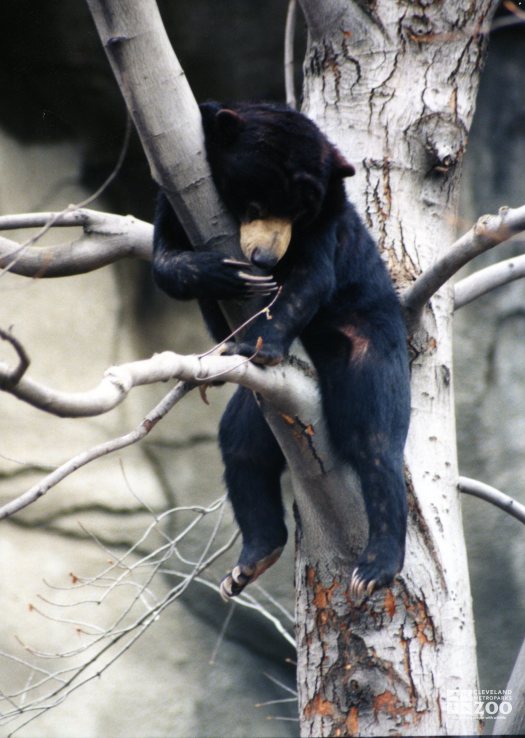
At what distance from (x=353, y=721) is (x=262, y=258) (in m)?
1.40

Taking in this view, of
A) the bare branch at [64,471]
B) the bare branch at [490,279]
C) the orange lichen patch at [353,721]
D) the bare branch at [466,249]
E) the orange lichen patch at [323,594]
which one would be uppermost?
the bare branch at [490,279]

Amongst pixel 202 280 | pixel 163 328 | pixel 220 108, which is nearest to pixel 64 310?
pixel 163 328

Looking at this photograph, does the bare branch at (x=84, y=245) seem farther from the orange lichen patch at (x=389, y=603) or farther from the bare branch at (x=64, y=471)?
the orange lichen patch at (x=389, y=603)

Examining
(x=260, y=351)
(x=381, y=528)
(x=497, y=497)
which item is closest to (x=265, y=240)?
(x=260, y=351)

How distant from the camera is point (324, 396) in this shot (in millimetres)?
2797

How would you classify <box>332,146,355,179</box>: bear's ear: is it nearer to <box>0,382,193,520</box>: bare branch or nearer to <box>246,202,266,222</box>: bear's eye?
Result: <box>246,202,266,222</box>: bear's eye

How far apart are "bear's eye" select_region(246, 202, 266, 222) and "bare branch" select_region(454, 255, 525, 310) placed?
2.85 ft

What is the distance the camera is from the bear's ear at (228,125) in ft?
9.61

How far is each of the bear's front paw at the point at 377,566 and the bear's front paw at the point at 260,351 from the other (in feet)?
2.18

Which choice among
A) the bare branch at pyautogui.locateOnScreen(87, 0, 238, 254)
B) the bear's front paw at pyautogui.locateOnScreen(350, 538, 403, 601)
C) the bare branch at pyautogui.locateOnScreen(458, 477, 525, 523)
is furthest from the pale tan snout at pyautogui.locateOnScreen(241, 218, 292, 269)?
the bare branch at pyautogui.locateOnScreen(458, 477, 525, 523)

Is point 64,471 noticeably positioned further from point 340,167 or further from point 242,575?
point 340,167

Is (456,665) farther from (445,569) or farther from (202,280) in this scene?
(202,280)

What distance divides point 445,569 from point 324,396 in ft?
2.29

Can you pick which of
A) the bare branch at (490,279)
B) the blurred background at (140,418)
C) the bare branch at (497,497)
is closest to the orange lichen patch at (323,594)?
the bare branch at (497,497)
